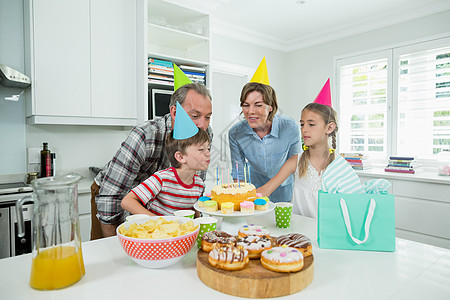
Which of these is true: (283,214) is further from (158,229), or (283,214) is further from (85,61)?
(85,61)

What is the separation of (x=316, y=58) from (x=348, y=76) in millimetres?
583

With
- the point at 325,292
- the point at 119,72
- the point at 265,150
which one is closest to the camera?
the point at 325,292

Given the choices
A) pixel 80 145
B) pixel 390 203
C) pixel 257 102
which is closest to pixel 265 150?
pixel 257 102

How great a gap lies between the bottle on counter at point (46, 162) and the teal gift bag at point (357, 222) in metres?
2.34

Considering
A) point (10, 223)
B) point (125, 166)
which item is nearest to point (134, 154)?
point (125, 166)

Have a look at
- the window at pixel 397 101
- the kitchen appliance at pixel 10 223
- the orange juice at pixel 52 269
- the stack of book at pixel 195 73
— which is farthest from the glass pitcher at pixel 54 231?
the window at pixel 397 101

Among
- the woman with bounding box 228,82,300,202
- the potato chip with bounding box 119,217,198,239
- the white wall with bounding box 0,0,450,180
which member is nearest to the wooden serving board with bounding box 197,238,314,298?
the potato chip with bounding box 119,217,198,239

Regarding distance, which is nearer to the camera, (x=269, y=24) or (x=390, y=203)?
(x=390, y=203)

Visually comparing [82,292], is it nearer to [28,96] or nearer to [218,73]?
[28,96]

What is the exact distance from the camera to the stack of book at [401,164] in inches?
122

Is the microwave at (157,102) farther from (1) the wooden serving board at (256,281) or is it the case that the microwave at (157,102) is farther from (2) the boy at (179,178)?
(1) the wooden serving board at (256,281)

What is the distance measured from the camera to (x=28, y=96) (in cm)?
242

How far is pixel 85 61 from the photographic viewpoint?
2.45 m

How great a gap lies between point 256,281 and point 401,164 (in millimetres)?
3117
